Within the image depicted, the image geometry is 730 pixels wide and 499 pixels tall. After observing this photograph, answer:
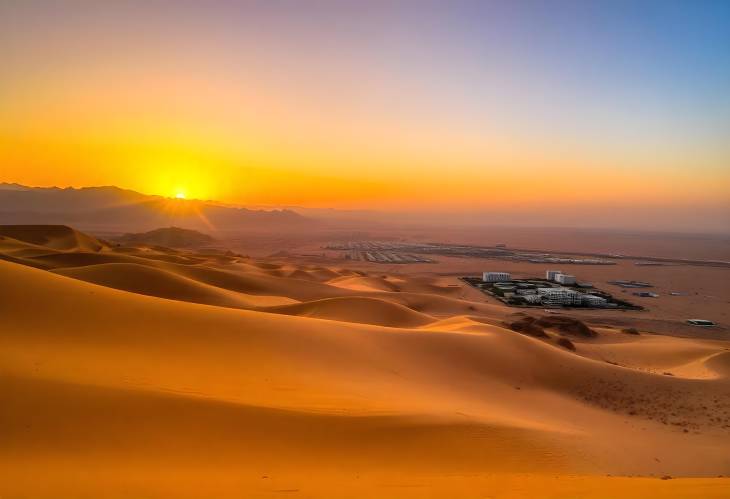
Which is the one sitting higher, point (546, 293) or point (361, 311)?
point (361, 311)

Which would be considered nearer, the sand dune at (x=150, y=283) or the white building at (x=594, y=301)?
the sand dune at (x=150, y=283)

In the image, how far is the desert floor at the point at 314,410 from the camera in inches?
191

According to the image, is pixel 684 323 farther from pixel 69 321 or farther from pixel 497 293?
pixel 69 321

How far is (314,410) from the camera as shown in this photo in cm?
698

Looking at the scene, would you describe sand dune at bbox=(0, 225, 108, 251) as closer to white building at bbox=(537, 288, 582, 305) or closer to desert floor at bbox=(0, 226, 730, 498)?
desert floor at bbox=(0, 226, 730, 498)

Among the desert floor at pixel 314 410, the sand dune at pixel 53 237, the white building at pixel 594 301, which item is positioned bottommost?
the white building at pixel 594 301

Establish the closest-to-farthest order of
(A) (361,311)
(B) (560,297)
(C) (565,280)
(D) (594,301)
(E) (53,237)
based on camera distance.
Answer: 1. (A) (361,311)
2. (D) (594,301)
3. (B) (560,297)
4. (E) (53,237)
5. (C) (565,280)

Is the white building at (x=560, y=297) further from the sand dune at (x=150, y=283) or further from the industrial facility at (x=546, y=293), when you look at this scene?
the sand dune at (x=150, y=283)

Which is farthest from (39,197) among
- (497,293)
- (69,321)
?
(69,321)

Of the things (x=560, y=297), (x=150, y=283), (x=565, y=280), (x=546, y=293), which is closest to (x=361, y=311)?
(x=150, y=283)

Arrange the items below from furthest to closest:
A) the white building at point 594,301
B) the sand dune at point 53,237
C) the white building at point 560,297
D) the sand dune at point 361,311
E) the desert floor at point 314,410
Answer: the sand dune at point 53,237 → the white building at point 560,297 → the white building at point 594,301 → the sand dune at point 361,311 → the desert floor at point 314,410

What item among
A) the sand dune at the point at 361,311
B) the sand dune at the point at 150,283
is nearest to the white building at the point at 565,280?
the sand dune at the point at 361,311

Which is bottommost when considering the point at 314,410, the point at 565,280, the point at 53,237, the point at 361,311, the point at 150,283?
the point at 565,280

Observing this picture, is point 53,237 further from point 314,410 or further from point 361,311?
point 314,410
